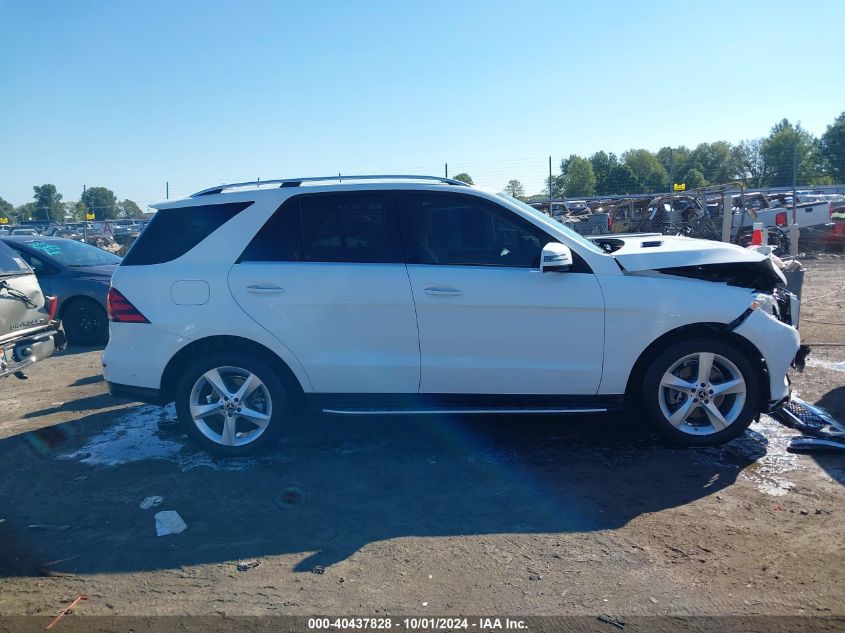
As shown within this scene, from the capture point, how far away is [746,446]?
4.91 meters

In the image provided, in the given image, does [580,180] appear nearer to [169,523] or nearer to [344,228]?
[344,228]

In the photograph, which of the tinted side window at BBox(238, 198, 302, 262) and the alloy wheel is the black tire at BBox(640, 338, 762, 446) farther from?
the tinted side window at BBox(238, 198, 302, 262)

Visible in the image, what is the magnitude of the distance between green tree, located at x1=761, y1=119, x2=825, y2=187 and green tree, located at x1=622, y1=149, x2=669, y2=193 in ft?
26.5

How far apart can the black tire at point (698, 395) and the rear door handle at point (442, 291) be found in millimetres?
1448

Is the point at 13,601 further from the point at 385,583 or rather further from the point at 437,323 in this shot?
the point at 437,323

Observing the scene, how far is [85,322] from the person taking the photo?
9.74 m

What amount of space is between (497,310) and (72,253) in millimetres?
8248

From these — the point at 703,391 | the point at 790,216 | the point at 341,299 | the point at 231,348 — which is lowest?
the point at 703,391

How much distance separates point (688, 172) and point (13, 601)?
230 ft

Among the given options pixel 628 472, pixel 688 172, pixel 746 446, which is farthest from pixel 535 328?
pixel 688 172

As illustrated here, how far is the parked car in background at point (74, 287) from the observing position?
9609 mm

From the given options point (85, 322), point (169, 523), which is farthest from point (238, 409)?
point (85, 322)

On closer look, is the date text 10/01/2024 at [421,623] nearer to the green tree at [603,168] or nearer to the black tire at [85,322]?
the black tire at [85,322]

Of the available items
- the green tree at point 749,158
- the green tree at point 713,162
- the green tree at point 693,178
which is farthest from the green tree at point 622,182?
the green tree at point 749,158
